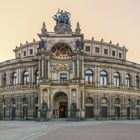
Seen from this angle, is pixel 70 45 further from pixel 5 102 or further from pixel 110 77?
pixel 5 102

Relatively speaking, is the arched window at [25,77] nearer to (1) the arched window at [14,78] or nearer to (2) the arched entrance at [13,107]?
(1) the arched window at [14,78]

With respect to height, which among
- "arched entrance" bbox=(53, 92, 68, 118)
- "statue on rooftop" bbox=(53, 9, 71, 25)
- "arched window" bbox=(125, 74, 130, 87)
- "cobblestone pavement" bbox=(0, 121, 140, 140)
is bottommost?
"cobblestone pavement" bbox=(0, 121, 140, 140)

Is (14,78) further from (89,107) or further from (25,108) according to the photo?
(89,107)

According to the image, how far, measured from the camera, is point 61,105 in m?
81.4

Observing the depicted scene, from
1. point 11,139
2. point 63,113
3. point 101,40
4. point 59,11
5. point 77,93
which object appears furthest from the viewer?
point 101,40

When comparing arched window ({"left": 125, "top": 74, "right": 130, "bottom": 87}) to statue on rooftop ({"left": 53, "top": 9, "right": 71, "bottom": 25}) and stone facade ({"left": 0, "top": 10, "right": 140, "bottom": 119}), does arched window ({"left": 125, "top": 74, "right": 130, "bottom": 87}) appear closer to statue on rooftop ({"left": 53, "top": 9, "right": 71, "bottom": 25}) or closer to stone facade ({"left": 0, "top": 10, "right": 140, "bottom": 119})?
stone facade ({"left": 0, "top": 10, "right": 140, "bottom": 119})

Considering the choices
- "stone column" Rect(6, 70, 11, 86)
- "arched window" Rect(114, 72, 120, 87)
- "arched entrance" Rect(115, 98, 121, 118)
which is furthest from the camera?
"stone column" Rect(6, 70, 11, 86)

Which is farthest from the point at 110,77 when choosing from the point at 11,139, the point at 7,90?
the point at 11,139

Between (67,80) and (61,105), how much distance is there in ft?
20.2

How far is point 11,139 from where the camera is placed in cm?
2980

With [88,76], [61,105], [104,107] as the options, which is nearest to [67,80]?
[61,105]

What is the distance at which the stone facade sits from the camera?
7800cm

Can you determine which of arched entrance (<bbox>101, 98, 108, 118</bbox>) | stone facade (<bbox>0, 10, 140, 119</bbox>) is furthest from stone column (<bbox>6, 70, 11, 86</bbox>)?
arched entrance (<bbox>101, 98, 108, 118</bbox>)

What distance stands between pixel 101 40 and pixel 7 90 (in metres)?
28.7
